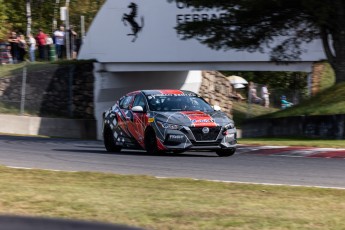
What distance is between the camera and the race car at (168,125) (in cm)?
1568

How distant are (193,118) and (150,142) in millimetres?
1125

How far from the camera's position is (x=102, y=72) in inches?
1357

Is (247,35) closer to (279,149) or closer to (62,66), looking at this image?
(279,149)

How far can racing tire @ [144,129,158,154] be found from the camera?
16141 millimetres

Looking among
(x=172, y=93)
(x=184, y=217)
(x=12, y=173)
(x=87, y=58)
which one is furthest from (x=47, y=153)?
(x=87, y=58)

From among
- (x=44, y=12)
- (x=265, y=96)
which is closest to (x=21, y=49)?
(x=265, y=96)

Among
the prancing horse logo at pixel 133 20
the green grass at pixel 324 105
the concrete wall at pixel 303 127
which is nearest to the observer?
the concrete wall at pixel 303 127

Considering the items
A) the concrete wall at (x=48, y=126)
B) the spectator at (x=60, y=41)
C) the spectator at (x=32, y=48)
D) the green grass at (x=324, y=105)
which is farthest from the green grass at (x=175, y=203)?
the spectator at (x=60, y=41)

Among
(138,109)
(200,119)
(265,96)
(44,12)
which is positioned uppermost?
(44,12)

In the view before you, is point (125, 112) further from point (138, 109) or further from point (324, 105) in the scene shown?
point (324, 105)

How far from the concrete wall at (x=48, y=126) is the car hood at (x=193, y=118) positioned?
44.4 ft

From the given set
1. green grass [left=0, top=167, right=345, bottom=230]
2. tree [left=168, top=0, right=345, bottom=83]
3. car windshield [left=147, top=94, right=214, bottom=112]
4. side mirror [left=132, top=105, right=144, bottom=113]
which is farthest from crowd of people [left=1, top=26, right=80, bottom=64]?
green grass [left=0, top=167, right=345, bottom=230]

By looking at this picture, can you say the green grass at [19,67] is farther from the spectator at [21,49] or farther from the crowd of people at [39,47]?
the spectator at [21,49]

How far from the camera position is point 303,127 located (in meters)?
22.5
